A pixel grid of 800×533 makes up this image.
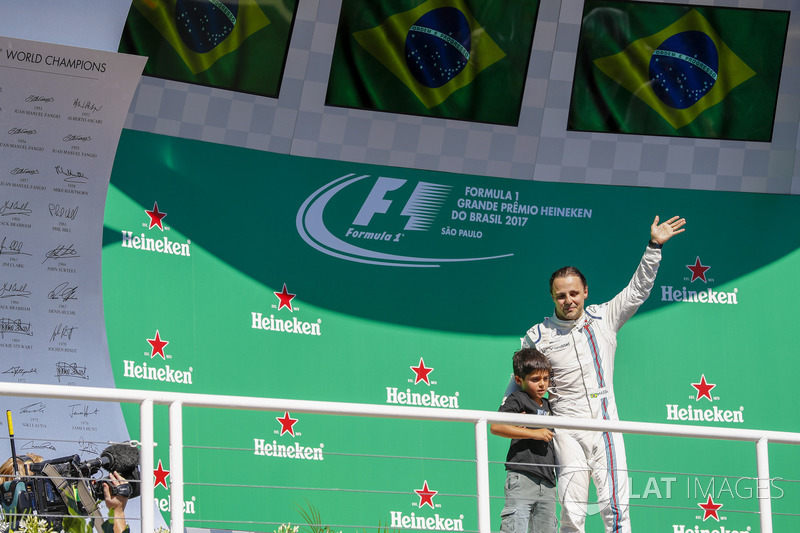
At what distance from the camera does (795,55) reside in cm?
681

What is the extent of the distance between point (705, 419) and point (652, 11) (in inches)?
112

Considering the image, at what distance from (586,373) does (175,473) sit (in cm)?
276

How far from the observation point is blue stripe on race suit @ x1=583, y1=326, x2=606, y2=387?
524 cm

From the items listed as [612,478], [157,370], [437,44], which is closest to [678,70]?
[437,44]

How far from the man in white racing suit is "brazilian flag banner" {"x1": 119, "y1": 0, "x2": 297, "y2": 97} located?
260cm

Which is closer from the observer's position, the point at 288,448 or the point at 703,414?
the point at 288,448

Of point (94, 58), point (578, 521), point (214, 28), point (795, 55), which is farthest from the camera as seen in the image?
point (795, 55)

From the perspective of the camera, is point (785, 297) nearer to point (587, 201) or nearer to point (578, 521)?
point (587, 201)

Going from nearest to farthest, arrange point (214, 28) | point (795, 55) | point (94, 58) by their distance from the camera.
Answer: point (94, 58)
point (214, 28)
point (795, 55)

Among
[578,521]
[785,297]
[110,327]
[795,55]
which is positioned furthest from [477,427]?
[795,55]

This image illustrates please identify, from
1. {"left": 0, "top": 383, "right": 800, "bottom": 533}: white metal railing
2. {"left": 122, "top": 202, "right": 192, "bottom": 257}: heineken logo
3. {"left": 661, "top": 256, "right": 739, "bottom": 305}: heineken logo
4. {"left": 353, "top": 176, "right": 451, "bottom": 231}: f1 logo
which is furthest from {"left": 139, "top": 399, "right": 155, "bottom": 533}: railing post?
{"left": 661, "top": 256, "right": 739, "bottom": 305}: heineken logo

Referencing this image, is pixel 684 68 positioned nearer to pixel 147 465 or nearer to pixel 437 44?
pixel 437 44

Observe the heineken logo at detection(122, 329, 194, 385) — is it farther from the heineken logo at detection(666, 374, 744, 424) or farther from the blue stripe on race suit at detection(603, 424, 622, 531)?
the heineken logo at detection(666, 374, 744, 424)

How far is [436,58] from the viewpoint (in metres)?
6.77
